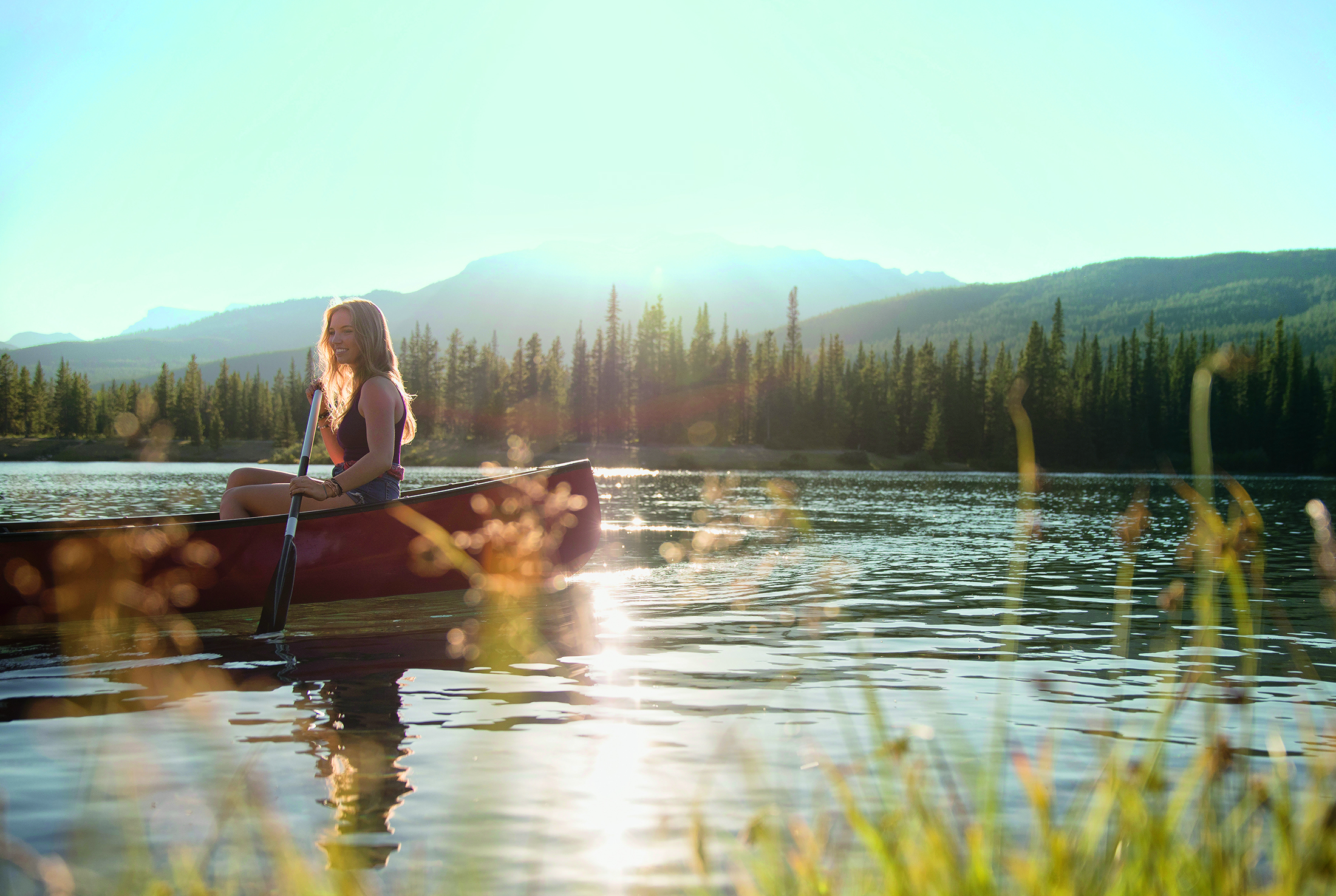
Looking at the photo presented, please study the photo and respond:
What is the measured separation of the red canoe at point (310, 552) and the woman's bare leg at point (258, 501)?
194 millimetres

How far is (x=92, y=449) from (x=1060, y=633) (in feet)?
324

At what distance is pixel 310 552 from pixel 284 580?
71 centimetres

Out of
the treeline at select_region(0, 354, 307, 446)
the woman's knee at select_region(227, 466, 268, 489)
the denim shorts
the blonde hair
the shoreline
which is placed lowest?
the shoreline

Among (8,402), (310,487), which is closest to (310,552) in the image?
(310,487)

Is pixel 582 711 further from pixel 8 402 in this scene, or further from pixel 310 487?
pixel 8 402

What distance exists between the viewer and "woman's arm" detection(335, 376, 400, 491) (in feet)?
25.3

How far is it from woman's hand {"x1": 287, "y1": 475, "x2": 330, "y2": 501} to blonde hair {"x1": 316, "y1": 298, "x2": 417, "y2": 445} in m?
0.63

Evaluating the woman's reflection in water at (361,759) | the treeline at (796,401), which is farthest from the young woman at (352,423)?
the treeline at (796,401)

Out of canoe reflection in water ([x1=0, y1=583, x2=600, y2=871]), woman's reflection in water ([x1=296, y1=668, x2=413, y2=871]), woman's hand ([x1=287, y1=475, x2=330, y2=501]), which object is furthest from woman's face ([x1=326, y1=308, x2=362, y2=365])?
woman's reflection in water ([x1=296, y1=668, x2=413, y2=871])

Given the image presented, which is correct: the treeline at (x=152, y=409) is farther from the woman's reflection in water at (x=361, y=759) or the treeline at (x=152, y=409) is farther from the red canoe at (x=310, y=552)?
the woman's reflection in water at (x=361, y=759)

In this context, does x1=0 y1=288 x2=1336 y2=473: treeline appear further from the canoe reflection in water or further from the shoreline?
the canoe reflection in water

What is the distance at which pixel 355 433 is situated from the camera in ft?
26.4

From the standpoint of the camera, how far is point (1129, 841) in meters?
2.09

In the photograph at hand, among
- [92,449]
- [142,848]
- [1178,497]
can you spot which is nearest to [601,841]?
[142,848]
